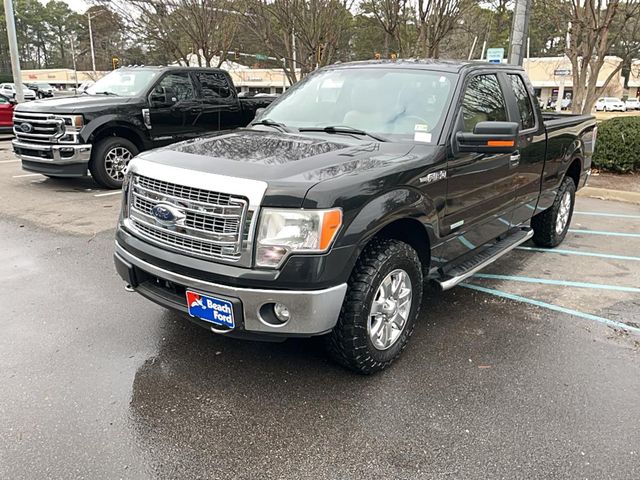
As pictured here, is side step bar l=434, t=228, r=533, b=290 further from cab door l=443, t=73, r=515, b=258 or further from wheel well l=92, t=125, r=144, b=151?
wheel well l=92, t=125, r=144, b=151

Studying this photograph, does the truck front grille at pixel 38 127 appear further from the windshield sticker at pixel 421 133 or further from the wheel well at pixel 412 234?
the wheel well at pixel 412 234

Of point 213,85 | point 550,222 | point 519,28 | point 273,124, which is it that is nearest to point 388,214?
point 273,124

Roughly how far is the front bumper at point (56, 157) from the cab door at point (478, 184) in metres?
6.38

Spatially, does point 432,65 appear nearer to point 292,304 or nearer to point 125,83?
point 292,304

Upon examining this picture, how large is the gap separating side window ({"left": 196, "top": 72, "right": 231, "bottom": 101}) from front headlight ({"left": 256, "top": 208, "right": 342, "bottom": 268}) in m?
7.89

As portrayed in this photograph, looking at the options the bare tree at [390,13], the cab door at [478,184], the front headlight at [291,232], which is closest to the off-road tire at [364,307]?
the front headlight at [291,232]

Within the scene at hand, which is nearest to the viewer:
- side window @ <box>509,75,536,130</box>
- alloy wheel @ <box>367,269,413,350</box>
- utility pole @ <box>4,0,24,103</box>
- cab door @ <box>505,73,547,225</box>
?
alloy wheel @ <box>367,269,413,350</box>

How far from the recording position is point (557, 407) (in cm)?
307

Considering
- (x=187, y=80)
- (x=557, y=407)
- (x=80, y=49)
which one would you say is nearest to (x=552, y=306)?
(x=557, y=407)

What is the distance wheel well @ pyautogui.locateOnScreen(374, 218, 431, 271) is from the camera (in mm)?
3365

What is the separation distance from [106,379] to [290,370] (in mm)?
1124

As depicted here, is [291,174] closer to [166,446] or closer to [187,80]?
[166,446]

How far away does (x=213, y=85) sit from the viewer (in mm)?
10242

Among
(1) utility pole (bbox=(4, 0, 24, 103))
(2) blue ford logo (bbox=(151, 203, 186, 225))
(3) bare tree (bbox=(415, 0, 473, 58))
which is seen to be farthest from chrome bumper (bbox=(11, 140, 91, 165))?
(1) utility pole (bbox=(4, 0, 24, 103))
